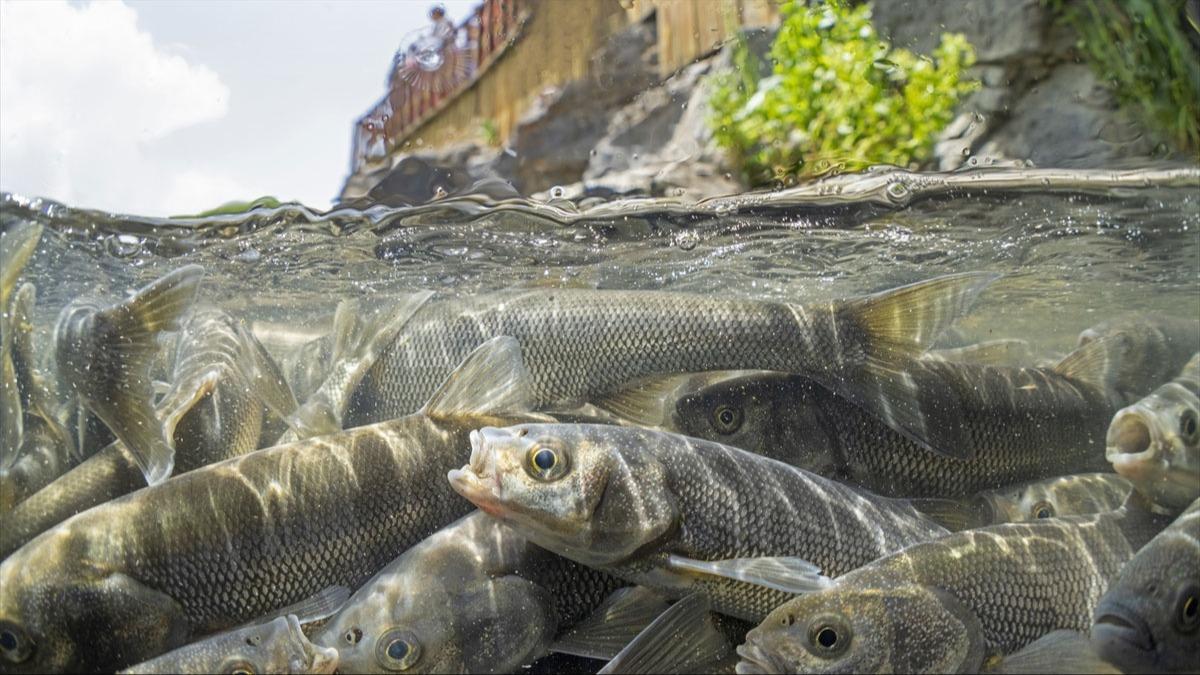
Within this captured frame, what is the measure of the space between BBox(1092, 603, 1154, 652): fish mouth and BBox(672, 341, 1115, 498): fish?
1.58 meters

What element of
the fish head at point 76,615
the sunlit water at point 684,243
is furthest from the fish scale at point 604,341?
the fish head at point 76,615

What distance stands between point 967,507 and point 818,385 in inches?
35.4

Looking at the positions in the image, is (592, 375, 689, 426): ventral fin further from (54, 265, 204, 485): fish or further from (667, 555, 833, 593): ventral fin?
(54, 265, 204, 485): fish

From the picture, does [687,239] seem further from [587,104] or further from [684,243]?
[587,104]

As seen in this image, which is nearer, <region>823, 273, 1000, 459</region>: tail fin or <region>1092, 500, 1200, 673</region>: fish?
<region>1092, 500, 1200, 673</region>: fish

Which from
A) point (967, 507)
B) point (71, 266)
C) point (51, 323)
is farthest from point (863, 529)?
point (71, 266)

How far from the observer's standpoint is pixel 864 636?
232 cm

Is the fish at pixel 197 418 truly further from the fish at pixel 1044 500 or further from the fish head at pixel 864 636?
the fish at pixel 1044 500

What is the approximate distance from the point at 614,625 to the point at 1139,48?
3239 mm

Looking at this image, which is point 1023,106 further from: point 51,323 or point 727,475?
point 51,323

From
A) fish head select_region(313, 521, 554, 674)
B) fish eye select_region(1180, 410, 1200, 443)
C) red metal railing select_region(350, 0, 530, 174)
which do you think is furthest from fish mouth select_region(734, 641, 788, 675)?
fish eye select_region(1180, 410, 1200, 443)

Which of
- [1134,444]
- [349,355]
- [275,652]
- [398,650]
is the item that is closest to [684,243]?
[349,355]

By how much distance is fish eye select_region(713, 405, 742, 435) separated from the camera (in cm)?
400

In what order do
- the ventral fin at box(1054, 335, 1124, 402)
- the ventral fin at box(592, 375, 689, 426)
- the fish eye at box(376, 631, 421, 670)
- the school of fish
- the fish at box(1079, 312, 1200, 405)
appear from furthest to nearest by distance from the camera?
the fish at box(1079, 312, 1200, 405) → the ventral fin at box(1054, 335, 1124, 402) → the ventral fin at box(592, 375, 689, 426) → the fish eye at box(376, 631, 421, 670) → the school of fish
